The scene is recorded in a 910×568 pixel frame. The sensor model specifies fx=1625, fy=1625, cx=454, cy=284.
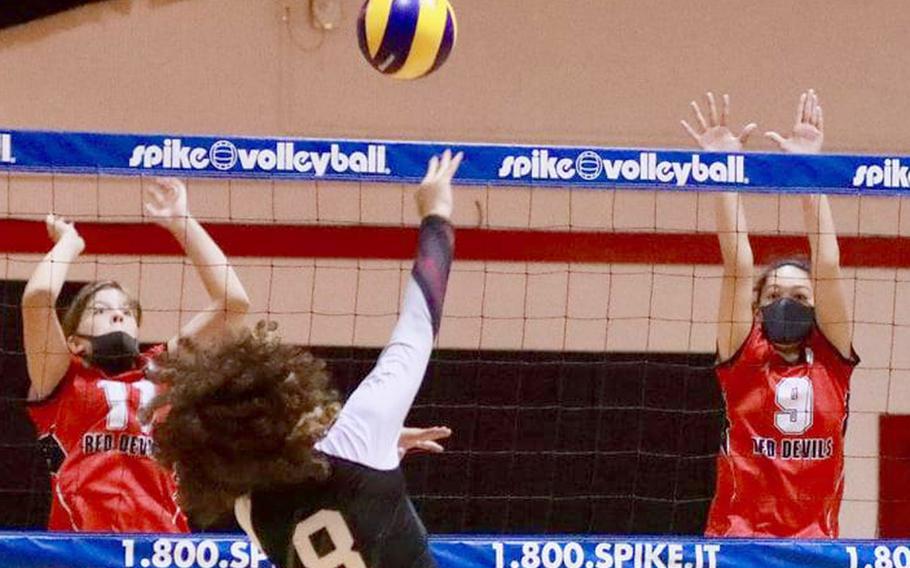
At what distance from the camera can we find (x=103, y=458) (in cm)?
490

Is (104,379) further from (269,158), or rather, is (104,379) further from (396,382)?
(396,382)

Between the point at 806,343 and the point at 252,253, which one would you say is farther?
the point at 252,253

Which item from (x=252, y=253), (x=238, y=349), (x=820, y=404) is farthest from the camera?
(x=252, y=253)

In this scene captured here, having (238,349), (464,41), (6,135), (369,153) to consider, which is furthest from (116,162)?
(464,41)

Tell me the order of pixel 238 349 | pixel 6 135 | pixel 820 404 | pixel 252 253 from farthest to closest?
pixel 252 253, pixel 820 404, pixel 6 135, pixel 238 349

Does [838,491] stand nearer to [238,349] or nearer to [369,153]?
[369,153]

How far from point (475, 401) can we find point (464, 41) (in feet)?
5.58

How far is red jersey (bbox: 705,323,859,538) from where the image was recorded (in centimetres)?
498

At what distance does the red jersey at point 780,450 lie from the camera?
498 centimetres

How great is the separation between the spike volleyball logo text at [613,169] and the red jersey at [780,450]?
1.93 feet

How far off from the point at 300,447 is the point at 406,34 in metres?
2.59

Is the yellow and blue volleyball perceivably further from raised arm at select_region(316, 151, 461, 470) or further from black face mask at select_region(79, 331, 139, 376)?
raised arm at select_region(316, 151, 461, 470)

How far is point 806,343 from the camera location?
16.6 ft

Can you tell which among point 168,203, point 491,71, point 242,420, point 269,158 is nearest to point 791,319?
point 269,158
